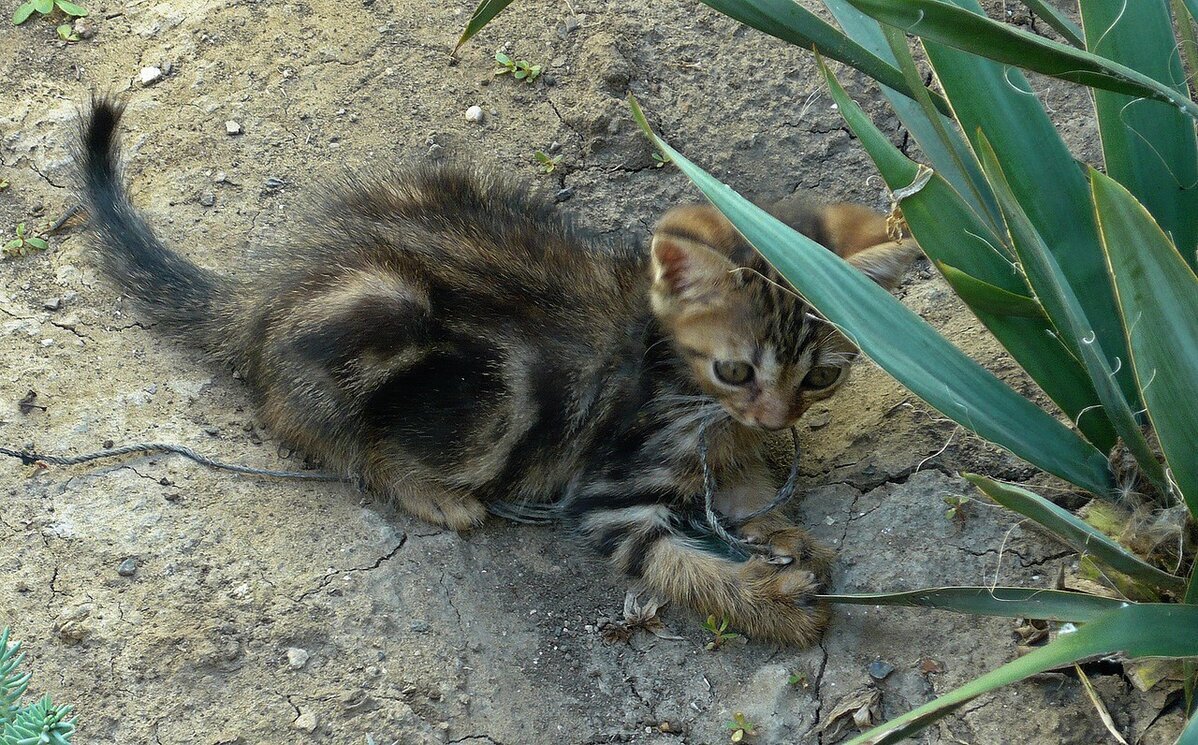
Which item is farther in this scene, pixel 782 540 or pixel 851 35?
pixel 782 540

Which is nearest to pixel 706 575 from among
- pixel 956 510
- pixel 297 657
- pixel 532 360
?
pixel 956 510

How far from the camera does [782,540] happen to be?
2949 millimetres

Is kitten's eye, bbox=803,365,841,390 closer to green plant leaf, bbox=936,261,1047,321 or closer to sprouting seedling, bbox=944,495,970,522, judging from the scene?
sprouting seedling, bbox=944,495,970,522

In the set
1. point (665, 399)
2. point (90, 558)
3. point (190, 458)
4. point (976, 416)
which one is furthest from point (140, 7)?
point (976, 416)

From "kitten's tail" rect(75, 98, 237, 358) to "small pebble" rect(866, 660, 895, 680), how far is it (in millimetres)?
2061

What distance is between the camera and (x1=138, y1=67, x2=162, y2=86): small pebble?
13.5 ft

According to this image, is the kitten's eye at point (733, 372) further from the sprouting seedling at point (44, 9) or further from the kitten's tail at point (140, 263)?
the sprouting seedling at point (44, 9)

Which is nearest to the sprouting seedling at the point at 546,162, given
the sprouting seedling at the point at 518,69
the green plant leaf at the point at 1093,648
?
the sprouting seedling at the point at 518,69

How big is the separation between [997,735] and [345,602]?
160cm

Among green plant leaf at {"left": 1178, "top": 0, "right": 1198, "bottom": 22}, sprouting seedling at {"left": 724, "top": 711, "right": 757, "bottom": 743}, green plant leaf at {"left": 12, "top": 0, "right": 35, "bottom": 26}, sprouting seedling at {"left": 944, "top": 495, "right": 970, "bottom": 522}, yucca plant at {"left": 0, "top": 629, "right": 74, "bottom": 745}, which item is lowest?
sprouting seedling at {"left": 724, "top": 711, "right": 757, "bottom": 743}

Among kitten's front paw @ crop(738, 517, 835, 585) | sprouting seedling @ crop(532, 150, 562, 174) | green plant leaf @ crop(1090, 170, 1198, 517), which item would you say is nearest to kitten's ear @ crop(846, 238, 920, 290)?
kitten's front paw @ crop(738, 517, 835, 585)

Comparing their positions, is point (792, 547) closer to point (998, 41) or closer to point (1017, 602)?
point (1017, 602)

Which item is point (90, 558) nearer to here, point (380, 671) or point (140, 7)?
point (380, 671)

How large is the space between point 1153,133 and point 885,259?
0.64 m
